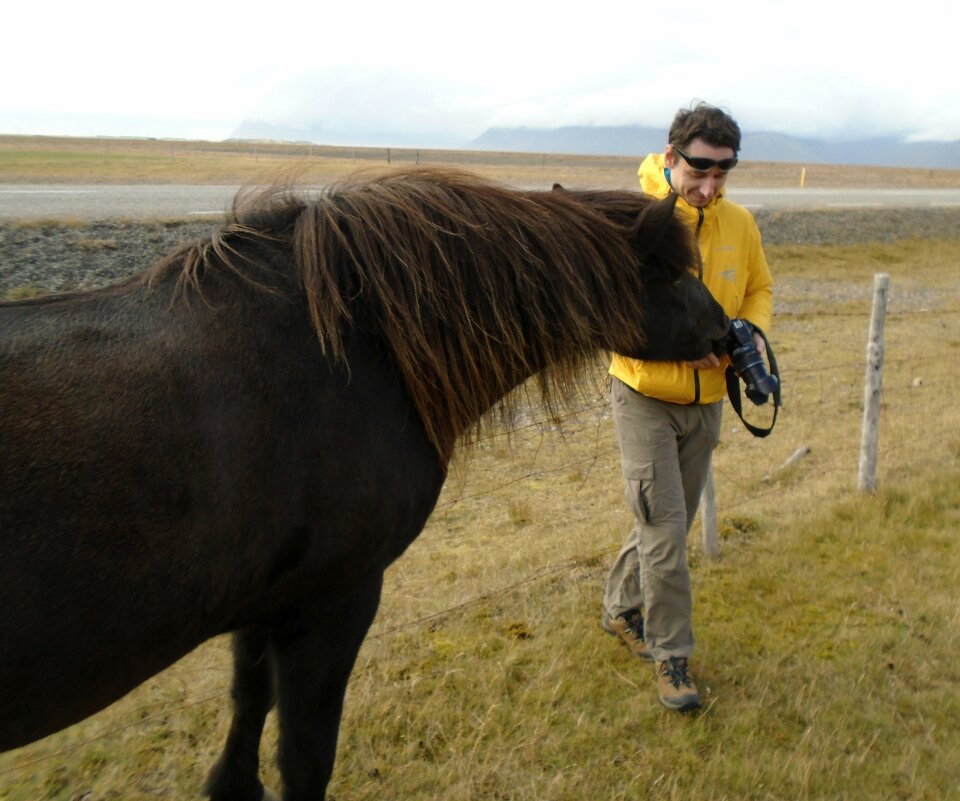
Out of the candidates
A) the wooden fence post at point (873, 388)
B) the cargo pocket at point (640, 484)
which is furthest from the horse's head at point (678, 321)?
the wooden fence post at point (873, 388)

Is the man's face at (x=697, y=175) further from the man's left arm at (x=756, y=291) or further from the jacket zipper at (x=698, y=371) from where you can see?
the man's left arm at (x=756, y=291)

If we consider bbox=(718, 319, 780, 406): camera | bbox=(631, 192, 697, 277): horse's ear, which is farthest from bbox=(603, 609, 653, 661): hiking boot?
bbox=(631, 192, 697, 277): horse's ear

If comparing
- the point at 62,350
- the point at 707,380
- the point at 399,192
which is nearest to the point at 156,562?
the point at 62,350

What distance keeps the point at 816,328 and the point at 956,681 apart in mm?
8330

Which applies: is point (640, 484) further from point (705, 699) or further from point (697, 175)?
point (697, 175)

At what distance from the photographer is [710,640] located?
371 cm

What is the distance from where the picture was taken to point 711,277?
3.08 metres

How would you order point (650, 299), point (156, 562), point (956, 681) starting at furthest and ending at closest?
point (956, 681) → point (650, 299) → point (156, 562)

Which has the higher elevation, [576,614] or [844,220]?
[844,220]

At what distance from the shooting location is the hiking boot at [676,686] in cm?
321

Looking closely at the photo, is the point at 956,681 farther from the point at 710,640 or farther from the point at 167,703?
the point at 167,703

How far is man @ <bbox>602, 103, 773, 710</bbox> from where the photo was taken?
9.66 ft

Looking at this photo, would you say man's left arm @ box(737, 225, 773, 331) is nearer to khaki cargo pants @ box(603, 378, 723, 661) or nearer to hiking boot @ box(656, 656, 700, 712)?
khaki cargo pants @ box(603, 378, 723, 661)

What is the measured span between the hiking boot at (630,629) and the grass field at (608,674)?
0.07 m
